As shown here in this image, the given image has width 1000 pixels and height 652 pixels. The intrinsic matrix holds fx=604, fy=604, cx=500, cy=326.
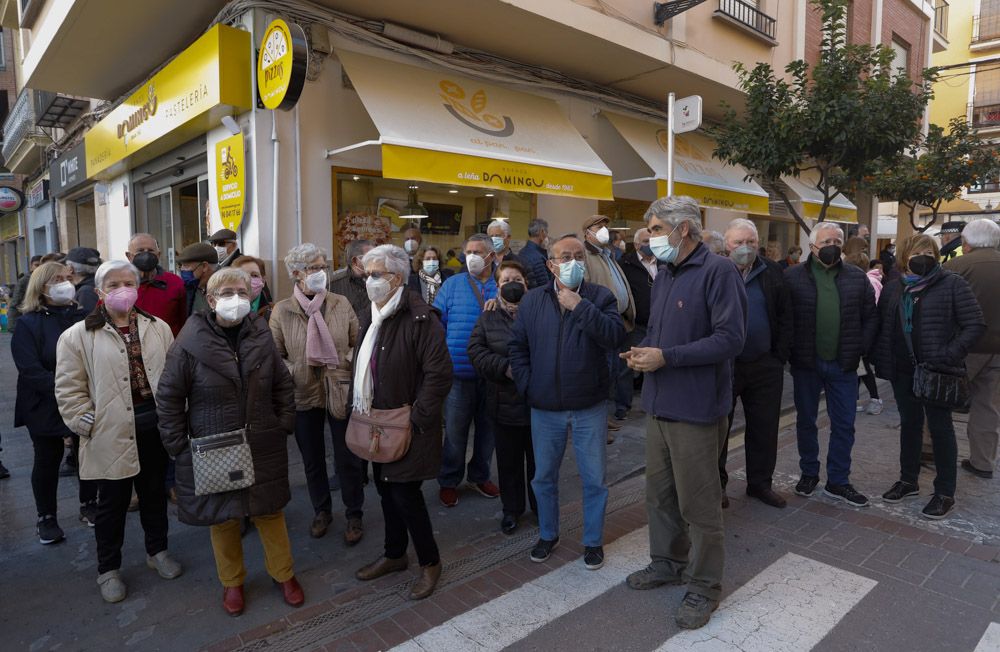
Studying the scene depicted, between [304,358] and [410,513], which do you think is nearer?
→ [410,513]

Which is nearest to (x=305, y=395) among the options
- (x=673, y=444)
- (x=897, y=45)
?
(x=673, y=444)

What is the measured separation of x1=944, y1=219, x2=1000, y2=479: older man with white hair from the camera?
477cm

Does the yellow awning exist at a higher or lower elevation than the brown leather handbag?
higher

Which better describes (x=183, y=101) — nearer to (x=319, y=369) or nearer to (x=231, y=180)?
(x=231, y=180)

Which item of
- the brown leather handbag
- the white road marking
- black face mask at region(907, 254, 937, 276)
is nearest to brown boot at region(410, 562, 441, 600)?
the brown leather handbag

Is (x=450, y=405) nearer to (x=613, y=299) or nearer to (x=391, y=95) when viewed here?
(x=613, y=299)

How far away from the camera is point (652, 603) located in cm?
315

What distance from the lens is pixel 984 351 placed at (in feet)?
15.8

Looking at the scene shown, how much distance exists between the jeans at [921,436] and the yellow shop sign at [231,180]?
6366mm

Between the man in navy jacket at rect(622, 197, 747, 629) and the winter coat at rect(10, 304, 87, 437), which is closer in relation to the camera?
the man in navy jacket at rect(622, 197, 747, 629)

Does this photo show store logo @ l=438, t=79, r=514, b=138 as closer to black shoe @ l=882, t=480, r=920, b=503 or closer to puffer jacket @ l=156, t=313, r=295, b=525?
puffer jacket @ l=156, t=313, r=295, b=525

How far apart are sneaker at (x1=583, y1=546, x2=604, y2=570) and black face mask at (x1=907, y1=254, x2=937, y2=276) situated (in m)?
3.02

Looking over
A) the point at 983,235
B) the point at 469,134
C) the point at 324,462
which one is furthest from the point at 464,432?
the point at 983,235

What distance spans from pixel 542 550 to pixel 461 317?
5.52 feet
